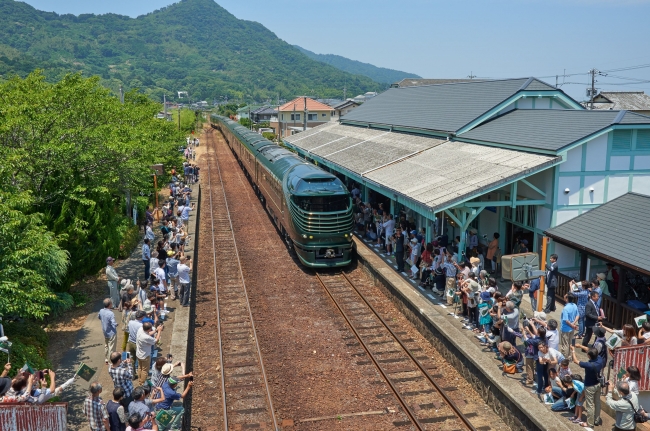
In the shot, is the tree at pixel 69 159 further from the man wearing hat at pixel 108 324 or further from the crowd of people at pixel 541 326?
the crowd of people at pixel 541 326

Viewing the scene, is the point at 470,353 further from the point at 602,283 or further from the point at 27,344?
the point at 27,344

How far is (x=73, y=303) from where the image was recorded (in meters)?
14.3

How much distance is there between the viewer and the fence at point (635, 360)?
853 cm

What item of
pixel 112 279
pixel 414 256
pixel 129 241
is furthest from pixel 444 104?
pixel 112 279

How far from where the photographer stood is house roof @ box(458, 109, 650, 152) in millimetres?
14062

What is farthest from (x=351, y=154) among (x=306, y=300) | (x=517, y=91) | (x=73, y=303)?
(x=73, y=303)

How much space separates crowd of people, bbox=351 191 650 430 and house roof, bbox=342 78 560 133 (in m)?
5.31

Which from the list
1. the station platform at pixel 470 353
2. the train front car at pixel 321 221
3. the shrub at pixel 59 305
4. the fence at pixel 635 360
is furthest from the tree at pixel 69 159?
the fence at pixel 635 360

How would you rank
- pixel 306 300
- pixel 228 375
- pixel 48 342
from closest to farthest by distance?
pixel 228 375, pixel 48 342, pixel 306 300

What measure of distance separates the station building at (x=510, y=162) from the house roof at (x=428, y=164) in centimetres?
4

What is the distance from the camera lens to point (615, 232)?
41.6 ft

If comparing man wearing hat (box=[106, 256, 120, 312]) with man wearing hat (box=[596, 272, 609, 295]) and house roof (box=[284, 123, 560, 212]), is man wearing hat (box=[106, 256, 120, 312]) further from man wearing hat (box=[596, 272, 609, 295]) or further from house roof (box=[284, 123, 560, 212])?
man wearing hat (box=[596, 272, 609, 295])

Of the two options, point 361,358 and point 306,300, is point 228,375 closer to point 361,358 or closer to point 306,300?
point 361,358

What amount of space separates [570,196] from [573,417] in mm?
7333
